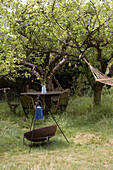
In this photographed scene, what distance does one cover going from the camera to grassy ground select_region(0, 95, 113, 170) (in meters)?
3.27

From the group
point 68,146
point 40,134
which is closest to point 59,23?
point 40,134

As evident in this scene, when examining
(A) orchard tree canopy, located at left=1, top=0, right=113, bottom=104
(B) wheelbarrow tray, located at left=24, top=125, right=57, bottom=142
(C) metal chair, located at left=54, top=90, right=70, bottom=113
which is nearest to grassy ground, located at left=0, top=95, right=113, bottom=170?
(B) wheelbarrow tray, located at left=24, top=125, right=57, bottom=142

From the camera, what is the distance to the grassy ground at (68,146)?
10.7 ft

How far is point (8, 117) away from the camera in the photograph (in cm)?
694

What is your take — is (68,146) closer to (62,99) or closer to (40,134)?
(40,134)

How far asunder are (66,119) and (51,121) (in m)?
0.43

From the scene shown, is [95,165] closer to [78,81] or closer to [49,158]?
[49,158]

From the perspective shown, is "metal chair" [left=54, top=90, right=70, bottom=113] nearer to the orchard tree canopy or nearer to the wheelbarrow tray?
the orchard tree canopy

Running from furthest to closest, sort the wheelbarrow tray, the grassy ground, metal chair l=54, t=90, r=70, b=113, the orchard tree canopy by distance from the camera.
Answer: metal chair l=54, t=90, r=70, b=113
the orchard tree canopy
the wheelbarrow tray
the grassy ground

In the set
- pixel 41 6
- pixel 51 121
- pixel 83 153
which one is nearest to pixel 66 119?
pixel 51 121

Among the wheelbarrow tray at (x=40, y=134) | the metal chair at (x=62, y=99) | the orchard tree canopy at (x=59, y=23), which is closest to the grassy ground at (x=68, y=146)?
the wheelbarrow tray at (x=40, y=134)

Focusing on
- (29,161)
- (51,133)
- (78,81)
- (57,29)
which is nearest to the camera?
(29,161)

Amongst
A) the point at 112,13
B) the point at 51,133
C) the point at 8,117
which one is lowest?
the point at 8,117

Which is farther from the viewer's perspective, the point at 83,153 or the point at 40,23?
the point at 40,23
